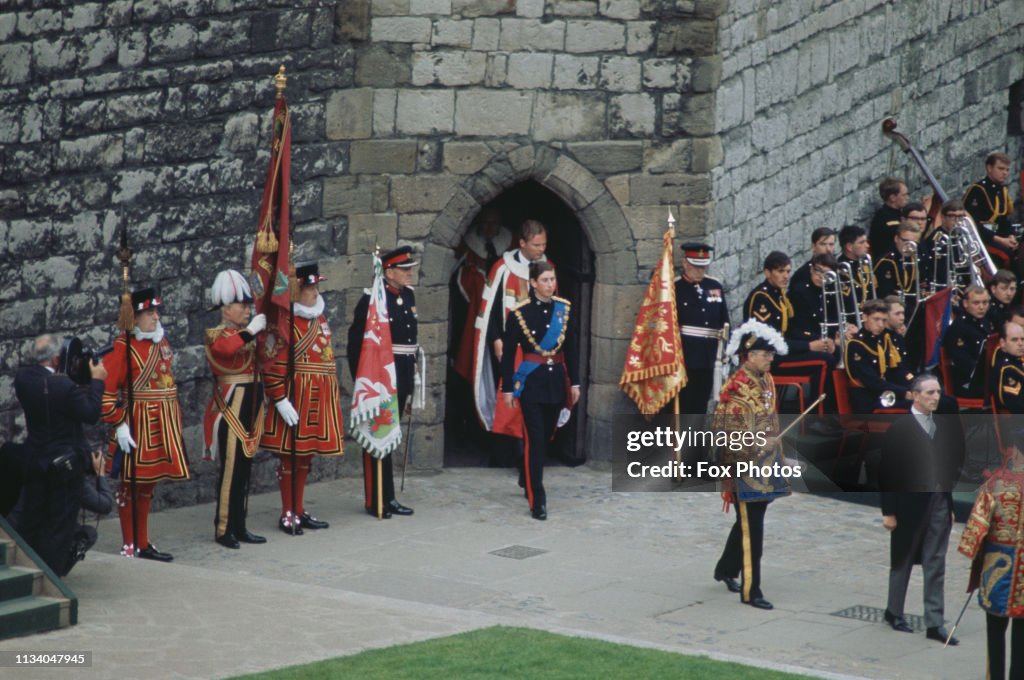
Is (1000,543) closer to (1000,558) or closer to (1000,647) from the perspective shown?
(1000,558)

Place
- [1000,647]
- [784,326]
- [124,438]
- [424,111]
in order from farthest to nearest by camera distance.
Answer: [784,326]
[424,111]
[124,438]
[1000,647]

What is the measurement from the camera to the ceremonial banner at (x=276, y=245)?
1277 centimetres

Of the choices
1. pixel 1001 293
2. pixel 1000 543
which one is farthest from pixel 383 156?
pixel 1000 543

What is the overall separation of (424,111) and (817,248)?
3422 mm

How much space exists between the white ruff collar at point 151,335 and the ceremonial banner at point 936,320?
249 inches

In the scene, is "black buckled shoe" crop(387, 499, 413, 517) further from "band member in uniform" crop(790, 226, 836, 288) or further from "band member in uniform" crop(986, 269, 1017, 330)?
"band member in uniform" crop(986, 269, 1017, 330)

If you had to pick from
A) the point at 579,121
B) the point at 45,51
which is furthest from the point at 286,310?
the point at 579,121

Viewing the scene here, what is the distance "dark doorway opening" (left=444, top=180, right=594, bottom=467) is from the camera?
602 inches

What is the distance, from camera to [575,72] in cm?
1476

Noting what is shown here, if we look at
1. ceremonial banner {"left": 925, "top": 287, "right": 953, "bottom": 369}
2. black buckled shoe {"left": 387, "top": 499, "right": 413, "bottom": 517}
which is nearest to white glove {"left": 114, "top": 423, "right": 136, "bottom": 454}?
black buckled shoe {"left": 387, "top": 499, "right": 413, "bottom": 517}

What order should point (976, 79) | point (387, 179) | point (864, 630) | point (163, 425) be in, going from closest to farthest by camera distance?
point (864, 630) → point (163, 425) → point (387, 179) → point (976, 79)

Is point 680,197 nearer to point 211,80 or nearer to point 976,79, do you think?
point 211,80

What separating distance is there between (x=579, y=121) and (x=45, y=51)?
Answer: 14.0ft

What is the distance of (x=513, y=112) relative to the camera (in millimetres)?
14680
